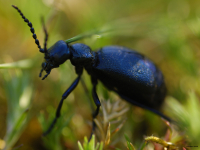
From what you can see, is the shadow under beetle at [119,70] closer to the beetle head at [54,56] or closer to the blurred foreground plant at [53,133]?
the beetle head at [54,56]

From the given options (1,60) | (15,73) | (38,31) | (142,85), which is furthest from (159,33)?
(1,60)

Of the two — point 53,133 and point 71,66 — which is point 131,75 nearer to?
point 71,66

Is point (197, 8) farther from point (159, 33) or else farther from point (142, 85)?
point (142, 85)

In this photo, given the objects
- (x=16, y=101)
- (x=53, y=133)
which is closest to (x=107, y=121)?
(x=53, y=133)

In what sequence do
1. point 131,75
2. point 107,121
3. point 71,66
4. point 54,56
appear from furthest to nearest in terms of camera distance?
point 71,66, point 131,75, point 54,56, point 107,121

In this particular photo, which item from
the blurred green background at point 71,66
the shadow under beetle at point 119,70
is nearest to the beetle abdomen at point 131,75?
the shadow under beetle at point 119,70

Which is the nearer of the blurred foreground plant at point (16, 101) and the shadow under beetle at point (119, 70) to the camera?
the blurred foreground plant at point (16, 101)
